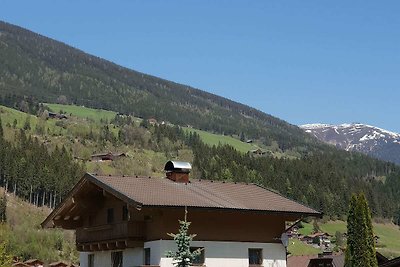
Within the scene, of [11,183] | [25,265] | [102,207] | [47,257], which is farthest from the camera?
[11,183]

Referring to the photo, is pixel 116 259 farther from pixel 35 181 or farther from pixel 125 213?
pixel 35 181

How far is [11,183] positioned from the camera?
628 ft

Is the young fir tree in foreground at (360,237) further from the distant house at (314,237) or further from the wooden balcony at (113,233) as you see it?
the distant house at (314,237)

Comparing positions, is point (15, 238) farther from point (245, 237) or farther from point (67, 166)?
point (245, 237)

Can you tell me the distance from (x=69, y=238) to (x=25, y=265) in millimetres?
32299

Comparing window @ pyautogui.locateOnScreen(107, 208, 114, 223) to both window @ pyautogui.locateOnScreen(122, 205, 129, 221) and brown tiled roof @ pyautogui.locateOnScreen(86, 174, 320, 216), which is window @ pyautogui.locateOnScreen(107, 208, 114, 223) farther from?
brown tiled roof @ pyautogui.locateOnScreen(86, 174, 320, 216)

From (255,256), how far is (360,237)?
6.23 meters

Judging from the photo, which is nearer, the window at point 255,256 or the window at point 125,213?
the window at point 125,213

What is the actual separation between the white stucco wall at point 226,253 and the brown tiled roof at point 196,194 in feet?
6.29

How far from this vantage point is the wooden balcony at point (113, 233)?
34281 millimetres

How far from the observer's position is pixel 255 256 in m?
36.5

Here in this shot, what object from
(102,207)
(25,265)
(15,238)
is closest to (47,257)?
(15,238)

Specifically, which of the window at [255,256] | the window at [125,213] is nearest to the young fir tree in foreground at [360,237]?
the window at [255,256]

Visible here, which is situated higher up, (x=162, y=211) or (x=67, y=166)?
(x=67, y=166)
